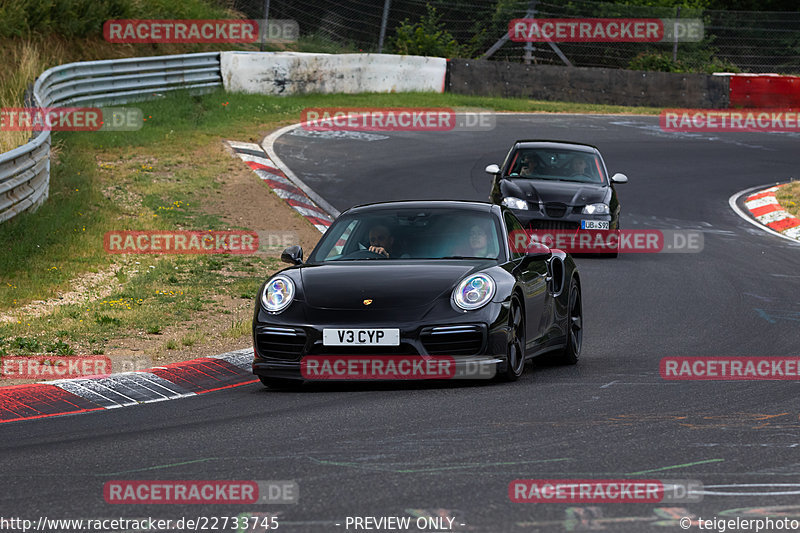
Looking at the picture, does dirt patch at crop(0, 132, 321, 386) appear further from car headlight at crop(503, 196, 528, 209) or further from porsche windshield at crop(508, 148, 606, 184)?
porsche windshield at crop(508, 148, 606, 184)

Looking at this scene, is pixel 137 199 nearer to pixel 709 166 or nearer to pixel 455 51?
pixel 709 166


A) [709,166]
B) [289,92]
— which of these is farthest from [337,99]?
[709,166]

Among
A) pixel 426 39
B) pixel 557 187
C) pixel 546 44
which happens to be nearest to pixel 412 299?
pixel 557 187

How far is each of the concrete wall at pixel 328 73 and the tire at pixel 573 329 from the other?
18.1 metres

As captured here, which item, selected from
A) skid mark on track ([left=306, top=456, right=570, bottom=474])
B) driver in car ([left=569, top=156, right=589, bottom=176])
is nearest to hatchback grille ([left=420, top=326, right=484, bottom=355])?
skid mark on track ([left=306, top=456, right=570, bottom=474])

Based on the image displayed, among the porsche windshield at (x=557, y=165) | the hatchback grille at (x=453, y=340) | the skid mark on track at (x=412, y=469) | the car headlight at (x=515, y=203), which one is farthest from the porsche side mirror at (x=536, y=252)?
the porsche windshield at (x=557, y=165)

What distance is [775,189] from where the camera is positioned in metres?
22.0

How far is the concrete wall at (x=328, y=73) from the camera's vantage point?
26875mm

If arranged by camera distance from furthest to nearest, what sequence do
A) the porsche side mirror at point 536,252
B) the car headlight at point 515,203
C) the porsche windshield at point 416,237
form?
the car headlight at point 515,203 < the porsche side mirror at point 536,252 < the porsche windshield at point 416,237

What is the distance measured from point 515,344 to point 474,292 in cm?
49

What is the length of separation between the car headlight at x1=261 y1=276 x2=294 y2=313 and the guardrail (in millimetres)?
6303

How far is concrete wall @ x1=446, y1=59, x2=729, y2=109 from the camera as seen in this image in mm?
31578

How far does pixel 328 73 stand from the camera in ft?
93.8

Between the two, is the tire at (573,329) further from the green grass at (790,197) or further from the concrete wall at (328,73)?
the concrete wall at (328,73)
